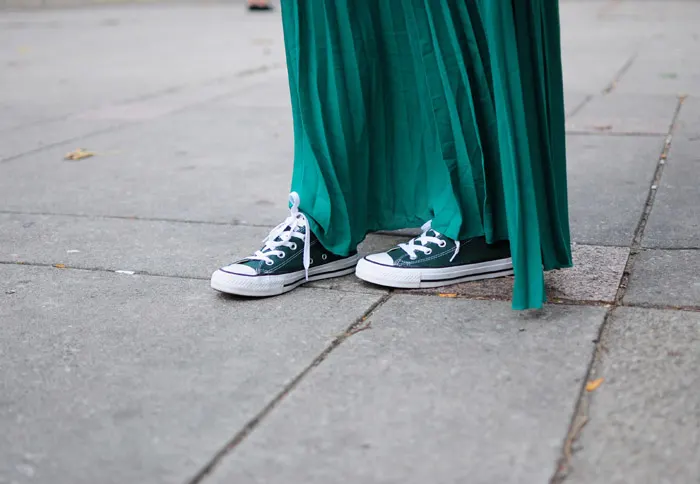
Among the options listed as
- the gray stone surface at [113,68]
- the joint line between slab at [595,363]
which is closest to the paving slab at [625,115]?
the joint line between slab at [595,363]

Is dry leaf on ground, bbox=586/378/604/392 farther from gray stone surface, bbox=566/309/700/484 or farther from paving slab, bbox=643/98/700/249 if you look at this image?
paving slab, bbox=643/98/700/249

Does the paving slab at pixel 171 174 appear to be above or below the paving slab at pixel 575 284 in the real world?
below

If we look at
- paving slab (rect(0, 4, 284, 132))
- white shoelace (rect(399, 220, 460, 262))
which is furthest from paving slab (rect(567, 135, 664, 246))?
paving slab (rect(0, 4, 284, 132))

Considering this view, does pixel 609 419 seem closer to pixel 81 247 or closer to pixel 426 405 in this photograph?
pixel 426 405

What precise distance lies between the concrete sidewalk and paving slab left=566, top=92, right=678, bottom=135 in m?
0.33

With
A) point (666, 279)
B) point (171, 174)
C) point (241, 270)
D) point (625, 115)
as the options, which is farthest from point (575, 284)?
point (625, 115)

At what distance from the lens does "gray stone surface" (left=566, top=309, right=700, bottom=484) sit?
4.93 ft

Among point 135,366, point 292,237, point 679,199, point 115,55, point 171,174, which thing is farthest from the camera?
point 115,55

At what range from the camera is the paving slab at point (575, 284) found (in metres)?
2.32

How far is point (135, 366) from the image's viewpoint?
1981 mm

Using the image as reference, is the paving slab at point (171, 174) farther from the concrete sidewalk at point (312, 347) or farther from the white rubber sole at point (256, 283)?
the white rubber sole at point (256, 283)

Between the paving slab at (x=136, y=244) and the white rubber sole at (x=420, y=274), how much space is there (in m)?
0.04

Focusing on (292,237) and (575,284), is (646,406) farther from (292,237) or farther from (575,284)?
(292,237)

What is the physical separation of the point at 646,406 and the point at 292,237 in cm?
110
